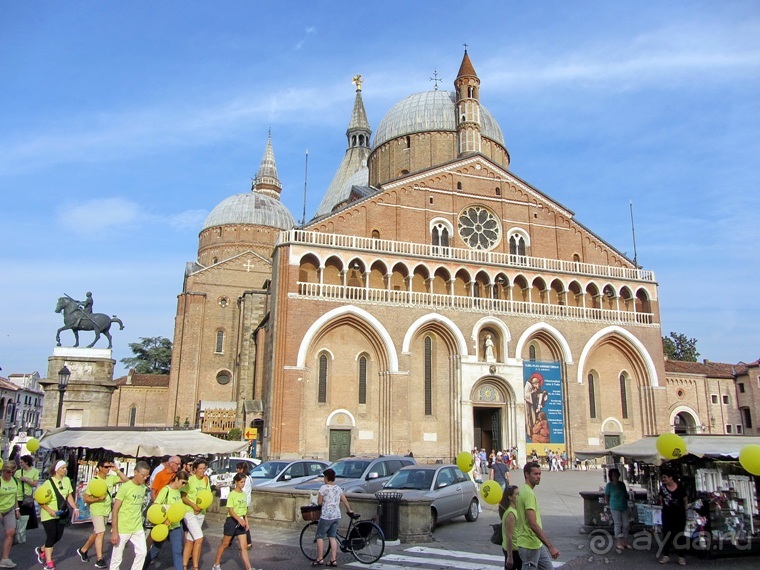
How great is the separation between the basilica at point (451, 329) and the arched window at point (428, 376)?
101mm

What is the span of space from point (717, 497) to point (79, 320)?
3090 cm

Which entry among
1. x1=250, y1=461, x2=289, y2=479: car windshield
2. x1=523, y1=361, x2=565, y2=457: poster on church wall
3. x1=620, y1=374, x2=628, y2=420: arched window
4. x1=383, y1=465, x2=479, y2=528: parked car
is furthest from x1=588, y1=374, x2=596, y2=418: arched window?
x1=250, y1=461, x2=289, y2=479: car windshield

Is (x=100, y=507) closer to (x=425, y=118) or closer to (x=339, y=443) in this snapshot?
(x=339, y=443)

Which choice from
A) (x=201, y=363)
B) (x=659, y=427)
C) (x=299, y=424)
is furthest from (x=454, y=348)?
(x=201, y=363)

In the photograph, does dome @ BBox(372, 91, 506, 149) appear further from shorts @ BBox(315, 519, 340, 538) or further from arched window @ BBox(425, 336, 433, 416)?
shorts @ BBox(315, 519, 340, 538)

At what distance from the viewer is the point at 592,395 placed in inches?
1391

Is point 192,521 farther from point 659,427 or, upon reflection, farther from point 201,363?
point 201,363

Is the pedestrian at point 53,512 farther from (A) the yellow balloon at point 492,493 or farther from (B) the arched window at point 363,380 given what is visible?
(B) the arched window at point 363,380

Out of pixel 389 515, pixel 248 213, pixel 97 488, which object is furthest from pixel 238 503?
pixel 248 213

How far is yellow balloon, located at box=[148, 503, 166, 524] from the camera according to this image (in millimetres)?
8641

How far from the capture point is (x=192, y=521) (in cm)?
916

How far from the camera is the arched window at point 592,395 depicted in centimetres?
3497

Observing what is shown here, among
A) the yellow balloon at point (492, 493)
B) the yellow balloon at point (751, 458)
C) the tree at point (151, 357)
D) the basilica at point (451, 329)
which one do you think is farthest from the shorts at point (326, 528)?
the tree at point (151, 357)

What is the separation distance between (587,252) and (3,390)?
6453 centimetres
